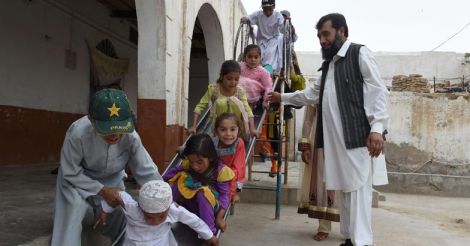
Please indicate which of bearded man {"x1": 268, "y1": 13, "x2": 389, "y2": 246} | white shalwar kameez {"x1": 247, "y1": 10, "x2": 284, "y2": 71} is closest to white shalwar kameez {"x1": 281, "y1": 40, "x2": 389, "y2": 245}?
bearded man {"x1": 268, "y1": 13, "x2": 389, "y2": 246}

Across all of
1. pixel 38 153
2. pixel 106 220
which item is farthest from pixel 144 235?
pixel 38 153

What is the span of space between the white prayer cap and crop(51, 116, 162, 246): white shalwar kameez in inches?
12.5

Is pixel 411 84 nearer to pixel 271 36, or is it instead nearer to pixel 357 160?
pixel 271 36

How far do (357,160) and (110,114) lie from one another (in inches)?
66.6

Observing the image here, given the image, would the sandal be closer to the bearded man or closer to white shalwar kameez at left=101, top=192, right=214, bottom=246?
the bearded man

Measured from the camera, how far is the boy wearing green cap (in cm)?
269

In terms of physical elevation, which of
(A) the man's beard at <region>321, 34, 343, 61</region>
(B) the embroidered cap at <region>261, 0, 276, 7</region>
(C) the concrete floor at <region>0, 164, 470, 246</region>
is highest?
(B) the embroidered cap at <region>261, 0, 276, 7</region>

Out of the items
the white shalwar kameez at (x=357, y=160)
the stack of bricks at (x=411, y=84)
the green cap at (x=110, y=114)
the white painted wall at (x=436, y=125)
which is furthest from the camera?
the stack of bricks at (x=411, y=84)

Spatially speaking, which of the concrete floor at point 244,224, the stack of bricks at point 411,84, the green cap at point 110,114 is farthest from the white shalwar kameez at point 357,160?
the stack of bricks at point 411,84

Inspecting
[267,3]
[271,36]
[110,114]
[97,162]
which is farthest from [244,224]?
[267,3]

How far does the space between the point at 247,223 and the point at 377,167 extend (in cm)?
211

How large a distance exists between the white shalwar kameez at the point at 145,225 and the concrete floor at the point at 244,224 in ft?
1.87

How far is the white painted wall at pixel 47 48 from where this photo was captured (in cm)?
661

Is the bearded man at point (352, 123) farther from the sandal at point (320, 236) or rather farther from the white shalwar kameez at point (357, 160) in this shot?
the sandal at point (320, 236)
